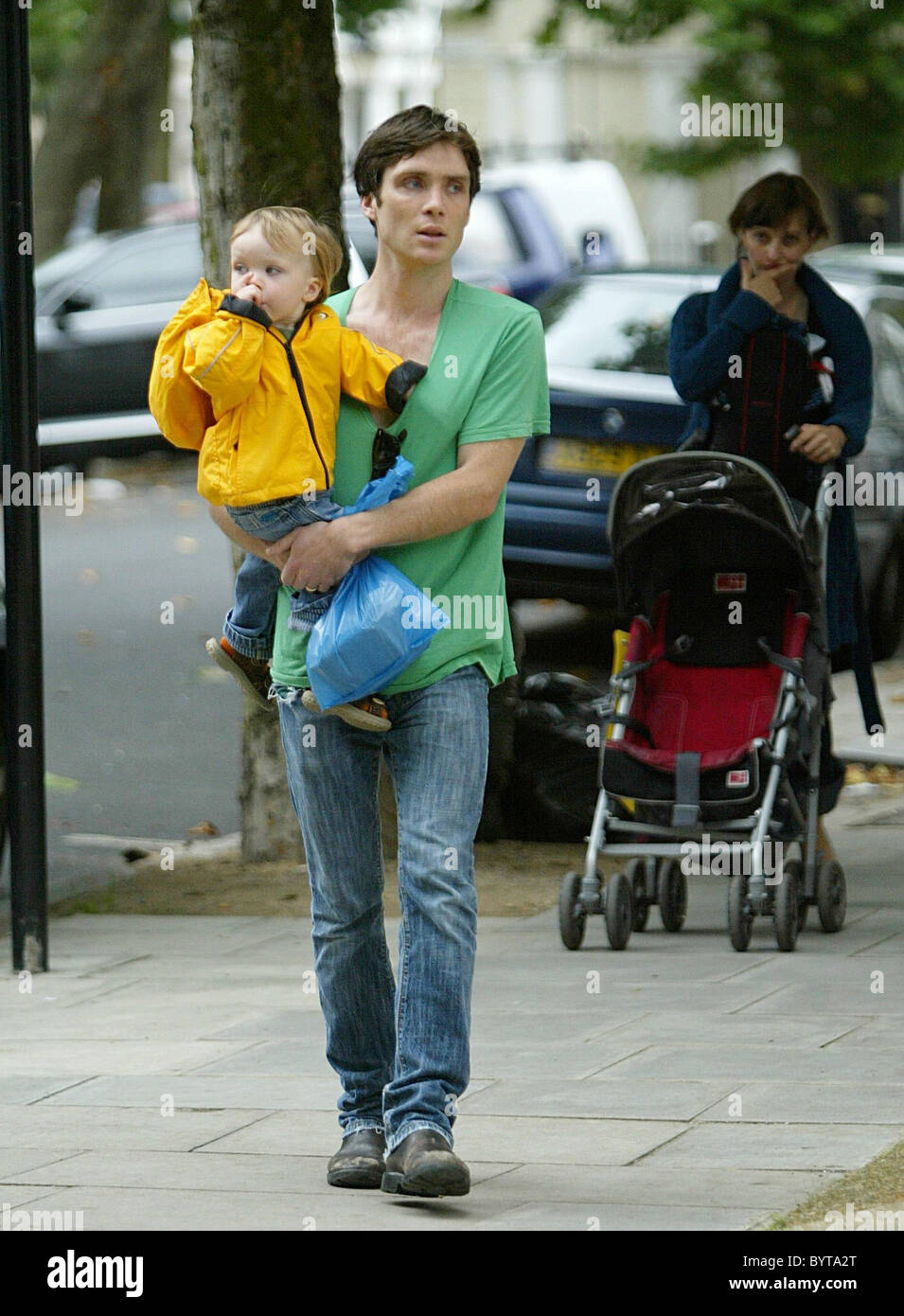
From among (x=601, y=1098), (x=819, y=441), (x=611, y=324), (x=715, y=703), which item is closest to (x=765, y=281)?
(x=819, y=441)

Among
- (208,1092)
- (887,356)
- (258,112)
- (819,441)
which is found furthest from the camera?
(887,356)

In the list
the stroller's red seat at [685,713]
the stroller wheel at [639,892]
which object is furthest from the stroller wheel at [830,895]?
the stroller wheel at [639,892]

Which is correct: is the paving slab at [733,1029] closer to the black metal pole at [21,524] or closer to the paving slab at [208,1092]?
the paving slab at [208,1092]

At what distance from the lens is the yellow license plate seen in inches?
435

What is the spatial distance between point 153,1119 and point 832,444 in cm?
298

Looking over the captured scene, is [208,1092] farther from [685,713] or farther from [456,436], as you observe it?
[685,713]

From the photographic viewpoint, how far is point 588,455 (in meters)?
11.2

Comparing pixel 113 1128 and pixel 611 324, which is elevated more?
pixel 611 324

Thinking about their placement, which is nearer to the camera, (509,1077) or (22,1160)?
(22,1160)

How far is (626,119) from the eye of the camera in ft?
182

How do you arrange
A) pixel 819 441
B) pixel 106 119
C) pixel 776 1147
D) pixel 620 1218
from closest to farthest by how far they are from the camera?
pixel 620 1218, pixel 776 1147, pixel 819 441, pixel 106 119

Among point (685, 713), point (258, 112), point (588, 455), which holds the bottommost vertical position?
point (685, 713)

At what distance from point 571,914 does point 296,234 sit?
2912mm

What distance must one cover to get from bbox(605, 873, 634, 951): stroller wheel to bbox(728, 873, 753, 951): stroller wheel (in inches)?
11.5
